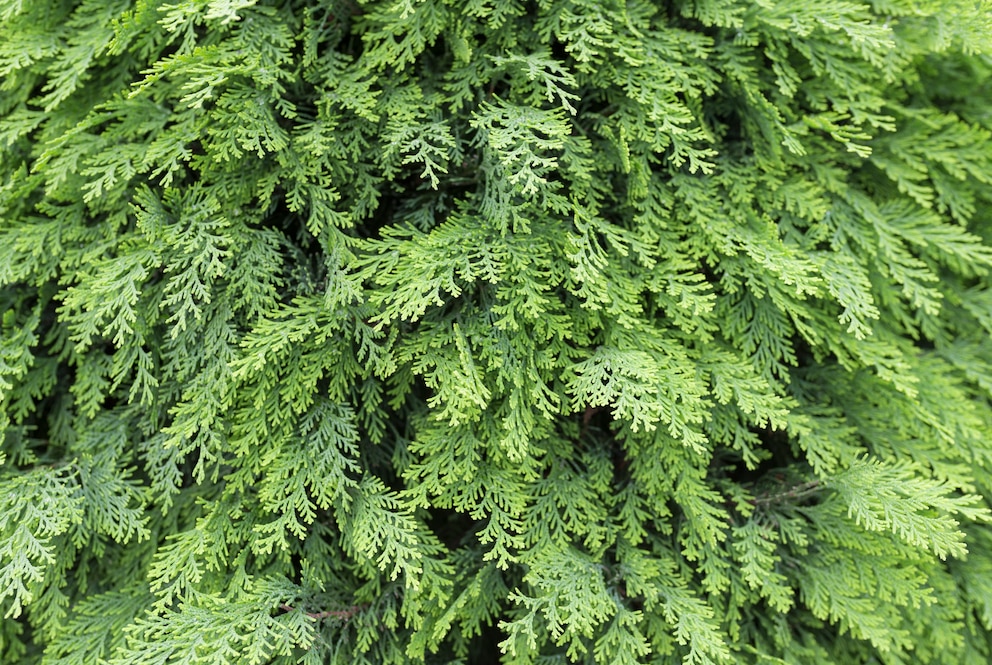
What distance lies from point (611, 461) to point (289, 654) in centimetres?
141

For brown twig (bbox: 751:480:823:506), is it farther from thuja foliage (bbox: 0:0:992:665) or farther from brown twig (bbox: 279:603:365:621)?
brown twig (bbox: 279:603:365:621)

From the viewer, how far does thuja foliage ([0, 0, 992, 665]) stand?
98.1 inches

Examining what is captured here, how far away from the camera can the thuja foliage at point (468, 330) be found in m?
2.49

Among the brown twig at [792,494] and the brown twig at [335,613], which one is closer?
the brown twig at [335,613]

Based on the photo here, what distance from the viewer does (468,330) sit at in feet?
8.47

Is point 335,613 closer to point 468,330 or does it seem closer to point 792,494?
point 468,330

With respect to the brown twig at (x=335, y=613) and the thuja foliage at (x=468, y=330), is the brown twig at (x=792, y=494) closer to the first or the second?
the thuja foliage at (x=468, y=330)

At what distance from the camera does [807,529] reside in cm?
293

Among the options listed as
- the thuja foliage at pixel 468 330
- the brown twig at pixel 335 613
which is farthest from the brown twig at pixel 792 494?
the brown twig at pixel 335 613

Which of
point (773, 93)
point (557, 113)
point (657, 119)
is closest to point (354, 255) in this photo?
point (557, 113)

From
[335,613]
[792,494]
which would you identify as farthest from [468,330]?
[792,494]

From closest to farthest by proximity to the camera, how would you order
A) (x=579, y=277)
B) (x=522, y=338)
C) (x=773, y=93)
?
1. (x=579, y=277)
2. (x=522, y=338)
3. (x=773, y=93)

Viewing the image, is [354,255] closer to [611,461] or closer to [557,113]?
[557,113]

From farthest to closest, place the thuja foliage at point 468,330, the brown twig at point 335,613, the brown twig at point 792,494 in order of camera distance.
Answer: the brown twig at point 792,494 < the brown twig at point 335,613 < the thuja foliage at point 468,330
